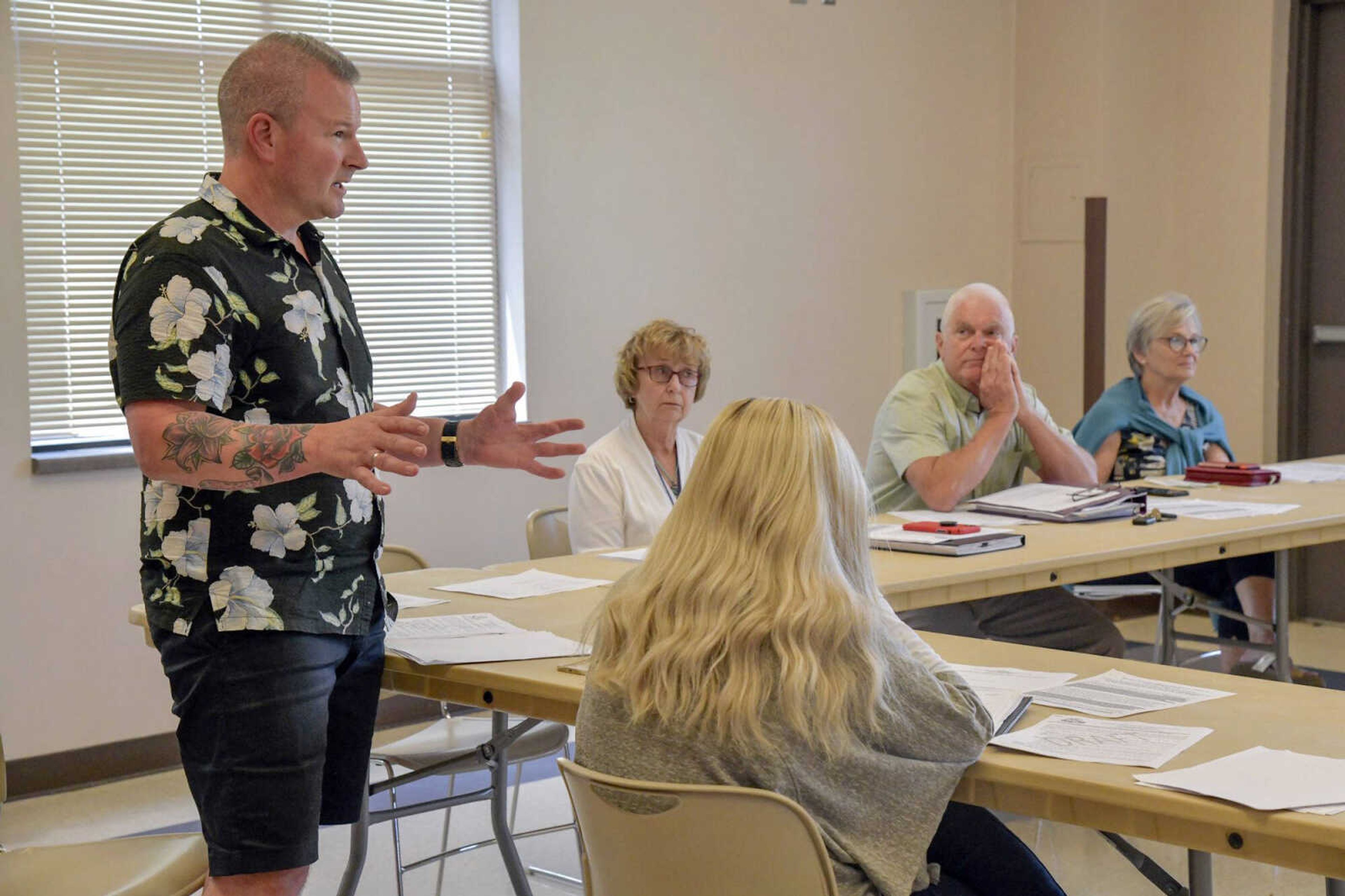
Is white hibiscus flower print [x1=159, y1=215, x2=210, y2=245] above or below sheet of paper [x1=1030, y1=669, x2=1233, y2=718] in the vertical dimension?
above

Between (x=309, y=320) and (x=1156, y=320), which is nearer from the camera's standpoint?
(x=309, y=320)

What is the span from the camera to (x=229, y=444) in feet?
6.28

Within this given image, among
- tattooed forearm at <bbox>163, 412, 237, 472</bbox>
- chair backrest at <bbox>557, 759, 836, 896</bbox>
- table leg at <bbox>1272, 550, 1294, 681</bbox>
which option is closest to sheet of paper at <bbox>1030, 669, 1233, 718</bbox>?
chair backrest at <bbox>557, 759, 836, 896</bbox>

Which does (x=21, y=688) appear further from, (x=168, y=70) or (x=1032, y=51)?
(x=1032, y=51)

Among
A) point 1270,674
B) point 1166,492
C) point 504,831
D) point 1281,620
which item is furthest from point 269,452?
point 1270,674

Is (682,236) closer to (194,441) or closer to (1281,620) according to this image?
(1281,620)

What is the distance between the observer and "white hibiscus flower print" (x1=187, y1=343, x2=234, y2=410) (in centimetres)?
195

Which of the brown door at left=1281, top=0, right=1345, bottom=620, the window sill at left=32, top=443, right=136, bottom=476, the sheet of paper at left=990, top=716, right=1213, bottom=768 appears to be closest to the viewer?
the sheet of paper at left=990, top=716, right=1213, bottom=768

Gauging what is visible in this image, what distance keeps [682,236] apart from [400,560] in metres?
2.26

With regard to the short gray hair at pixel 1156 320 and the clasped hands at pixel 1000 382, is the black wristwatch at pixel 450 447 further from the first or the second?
the short gray hair at pixel 1156 320

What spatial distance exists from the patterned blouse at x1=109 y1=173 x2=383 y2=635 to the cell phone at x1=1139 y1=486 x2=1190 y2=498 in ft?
8.52

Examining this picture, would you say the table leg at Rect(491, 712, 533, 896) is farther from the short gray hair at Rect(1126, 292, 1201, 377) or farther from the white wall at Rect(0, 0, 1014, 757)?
the short gray hair at Rect(1126, 292, 1201, 377)

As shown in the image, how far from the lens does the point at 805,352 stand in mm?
5793

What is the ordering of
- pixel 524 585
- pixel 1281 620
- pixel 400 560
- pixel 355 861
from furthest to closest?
pixel 1281 620 < pixel 400 560 < pixel 524 585 < pixel 355 861
